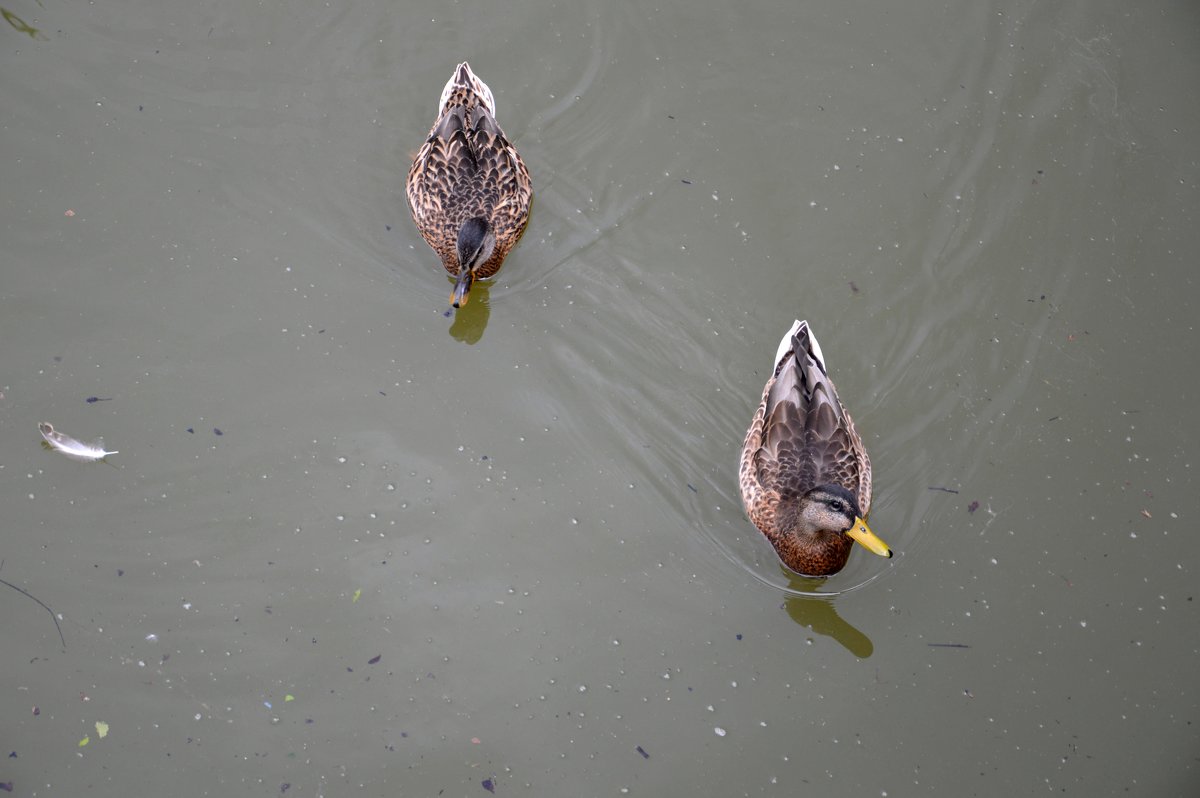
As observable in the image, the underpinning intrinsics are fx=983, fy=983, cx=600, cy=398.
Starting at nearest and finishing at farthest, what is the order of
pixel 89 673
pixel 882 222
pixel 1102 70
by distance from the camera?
1. pixel 89 673
2. pixel 882 222
3. pixel 1102 70

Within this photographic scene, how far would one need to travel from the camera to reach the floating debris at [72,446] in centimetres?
463

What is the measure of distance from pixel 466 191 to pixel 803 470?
2.19m

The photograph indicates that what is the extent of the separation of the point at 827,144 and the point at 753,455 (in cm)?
208

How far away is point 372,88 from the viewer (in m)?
5.60

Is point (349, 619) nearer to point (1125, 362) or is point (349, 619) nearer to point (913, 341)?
point (913, 341)

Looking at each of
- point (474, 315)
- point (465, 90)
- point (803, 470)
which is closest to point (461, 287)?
point (474, 315)

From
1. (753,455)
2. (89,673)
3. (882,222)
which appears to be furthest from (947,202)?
(89,673)

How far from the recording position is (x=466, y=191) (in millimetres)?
5020

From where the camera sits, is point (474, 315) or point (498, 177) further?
point (474, 315)

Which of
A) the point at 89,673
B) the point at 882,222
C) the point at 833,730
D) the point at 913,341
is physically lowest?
the point at 89,673

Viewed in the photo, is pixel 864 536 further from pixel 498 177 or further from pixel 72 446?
pixel 72 446

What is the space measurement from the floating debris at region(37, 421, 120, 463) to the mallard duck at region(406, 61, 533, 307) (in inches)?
72.8

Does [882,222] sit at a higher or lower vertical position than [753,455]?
higher

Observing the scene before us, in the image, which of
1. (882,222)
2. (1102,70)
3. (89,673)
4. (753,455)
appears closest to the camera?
(89,673)
